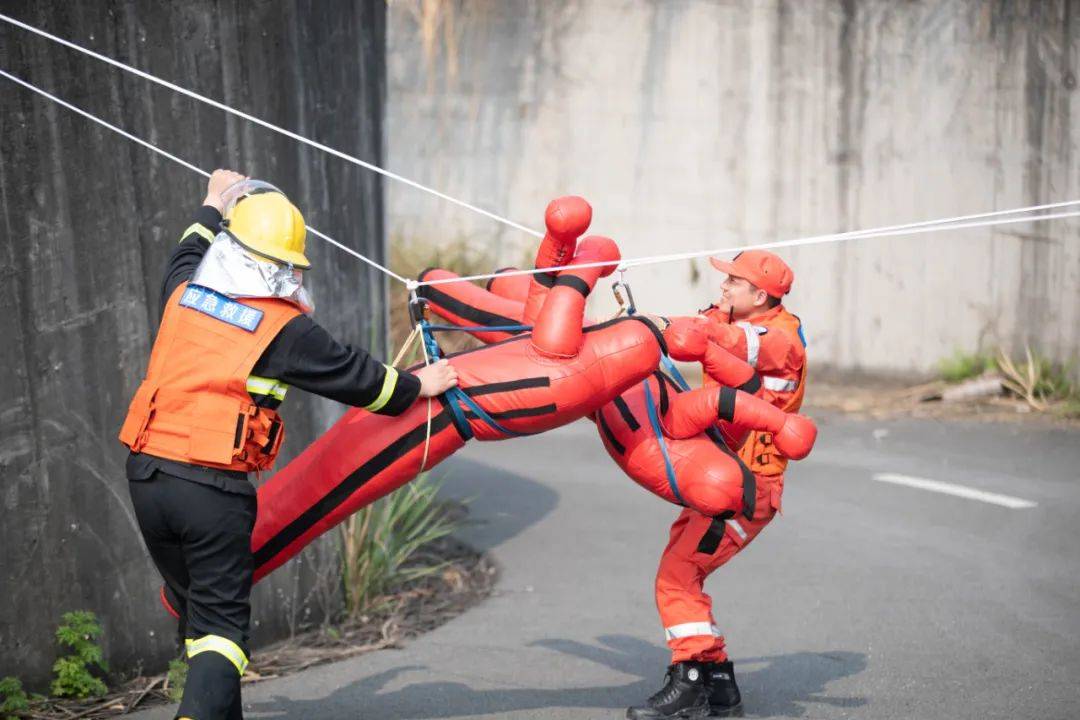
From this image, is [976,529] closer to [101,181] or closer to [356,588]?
[356,588]

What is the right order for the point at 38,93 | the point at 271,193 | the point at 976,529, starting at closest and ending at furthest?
1. the point at 271,193
2. the point at 38,93
3. the point at 976,529

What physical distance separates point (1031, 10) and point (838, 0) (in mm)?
1564

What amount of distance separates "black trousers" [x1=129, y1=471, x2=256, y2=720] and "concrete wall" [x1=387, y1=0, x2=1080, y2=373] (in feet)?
27.2

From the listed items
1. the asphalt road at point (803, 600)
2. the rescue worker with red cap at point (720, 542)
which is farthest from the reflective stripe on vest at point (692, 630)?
the asphalt road at point (803, 600)

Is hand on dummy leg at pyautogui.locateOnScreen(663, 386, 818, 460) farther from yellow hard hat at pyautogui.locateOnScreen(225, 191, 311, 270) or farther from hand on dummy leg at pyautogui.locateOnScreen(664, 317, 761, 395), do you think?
yellow hard hat at pyautogui.locateOnScreen(225, 191, 311, 270)

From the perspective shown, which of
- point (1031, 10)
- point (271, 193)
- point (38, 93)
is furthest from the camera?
point (1031, 10)

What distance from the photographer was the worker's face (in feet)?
19.3

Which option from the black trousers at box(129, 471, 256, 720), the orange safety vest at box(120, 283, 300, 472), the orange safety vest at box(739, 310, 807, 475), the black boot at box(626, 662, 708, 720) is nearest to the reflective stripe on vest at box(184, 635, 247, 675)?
the black trousers at box(129, 471, 256, 720)

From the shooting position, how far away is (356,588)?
7.28 meters

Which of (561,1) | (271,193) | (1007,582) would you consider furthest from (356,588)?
(561,1)

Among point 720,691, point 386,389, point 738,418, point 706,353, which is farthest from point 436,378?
point 720,691

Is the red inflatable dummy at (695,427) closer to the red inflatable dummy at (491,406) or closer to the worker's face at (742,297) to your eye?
the red inflatable dummy at (491,406)

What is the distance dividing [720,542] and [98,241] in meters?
2.79

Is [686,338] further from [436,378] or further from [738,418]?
[436,378]
